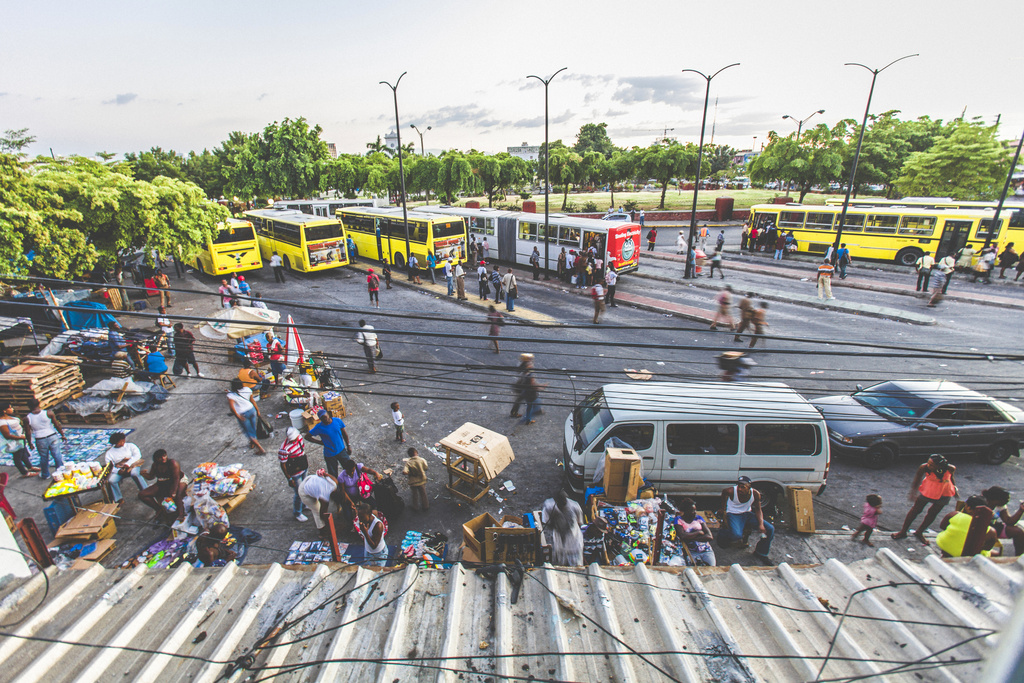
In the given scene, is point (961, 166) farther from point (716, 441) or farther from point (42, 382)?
point (42, 382)

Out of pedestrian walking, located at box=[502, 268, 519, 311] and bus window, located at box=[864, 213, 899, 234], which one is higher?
bus window, located at box=[864, 213, 899, 234]

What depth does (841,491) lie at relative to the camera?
7.89m

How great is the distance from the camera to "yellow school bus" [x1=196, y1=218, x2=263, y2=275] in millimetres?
21062

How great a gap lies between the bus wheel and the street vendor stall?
2421cm

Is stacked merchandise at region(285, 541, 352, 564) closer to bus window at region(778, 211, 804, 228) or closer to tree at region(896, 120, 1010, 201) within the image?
bus window at region(778, 211, 804, 228)

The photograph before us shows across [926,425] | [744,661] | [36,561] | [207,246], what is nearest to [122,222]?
[207,246]

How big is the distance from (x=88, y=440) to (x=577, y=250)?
16.6 meters

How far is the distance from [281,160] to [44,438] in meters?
29.8

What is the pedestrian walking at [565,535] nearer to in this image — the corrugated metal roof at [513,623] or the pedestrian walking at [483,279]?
the corrugated metal roof at [513,623]

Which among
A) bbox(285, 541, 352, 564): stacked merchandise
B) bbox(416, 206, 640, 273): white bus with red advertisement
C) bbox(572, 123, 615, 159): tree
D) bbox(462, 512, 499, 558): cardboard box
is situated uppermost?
bbox(572, 123, 615, 159): tree

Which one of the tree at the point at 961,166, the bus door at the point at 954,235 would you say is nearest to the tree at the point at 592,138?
the tree at the point at 961,166

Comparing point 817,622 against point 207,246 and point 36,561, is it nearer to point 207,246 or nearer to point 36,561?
point 36,561

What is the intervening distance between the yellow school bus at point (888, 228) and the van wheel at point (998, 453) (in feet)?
56.7

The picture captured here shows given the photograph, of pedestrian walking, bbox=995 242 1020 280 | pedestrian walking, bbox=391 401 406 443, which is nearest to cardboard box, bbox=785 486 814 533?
pedestrian walking, bbox=391 401 406 443
